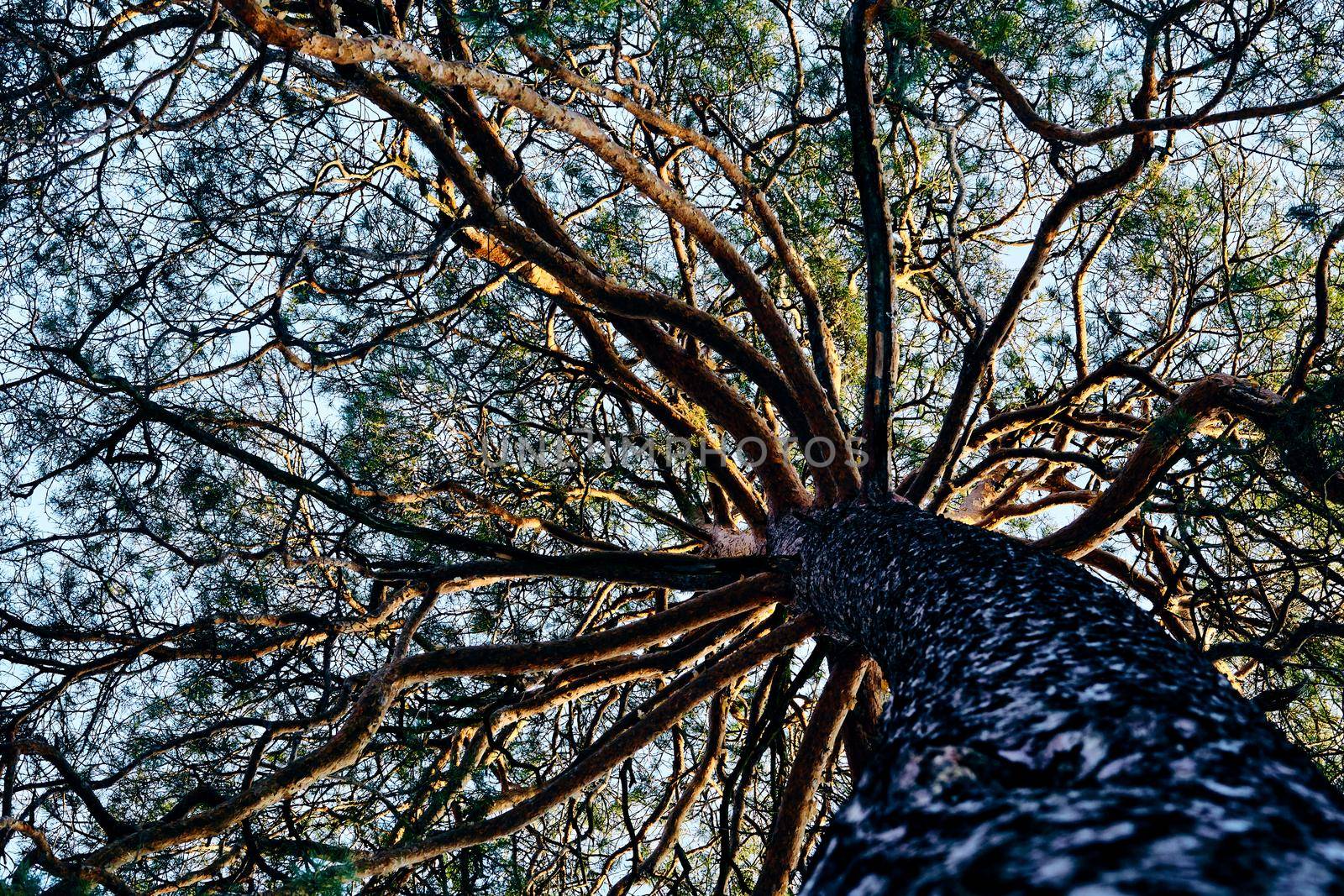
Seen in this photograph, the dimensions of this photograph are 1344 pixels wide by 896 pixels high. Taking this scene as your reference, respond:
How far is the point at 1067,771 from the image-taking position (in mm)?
1088

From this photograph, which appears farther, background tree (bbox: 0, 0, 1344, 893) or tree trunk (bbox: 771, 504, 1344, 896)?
background tree (bbox: 0, 0, 1344, 893)

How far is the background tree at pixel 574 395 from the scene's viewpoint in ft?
9.78

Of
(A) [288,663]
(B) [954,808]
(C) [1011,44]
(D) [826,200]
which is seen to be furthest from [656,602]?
(B) [954,808]

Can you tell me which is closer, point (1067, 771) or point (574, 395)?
point (1067, 771)

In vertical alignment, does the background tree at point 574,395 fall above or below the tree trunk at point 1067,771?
above

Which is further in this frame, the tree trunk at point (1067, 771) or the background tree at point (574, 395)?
the background tree at point (574, 395)

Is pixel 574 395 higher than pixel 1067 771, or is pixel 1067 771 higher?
pixel 574 395

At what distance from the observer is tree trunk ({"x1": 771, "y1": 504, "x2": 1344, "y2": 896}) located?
0.78 meters

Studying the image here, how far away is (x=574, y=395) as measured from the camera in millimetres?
4664

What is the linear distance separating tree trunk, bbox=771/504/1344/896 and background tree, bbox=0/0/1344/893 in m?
1.02

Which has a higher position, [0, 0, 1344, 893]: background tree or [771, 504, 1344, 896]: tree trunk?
[0, 0, 1344, 893]: background tree

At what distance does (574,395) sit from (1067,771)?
12.3 feet

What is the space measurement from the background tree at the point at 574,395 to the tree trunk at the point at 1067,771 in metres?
1.02

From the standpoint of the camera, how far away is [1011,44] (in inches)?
147
